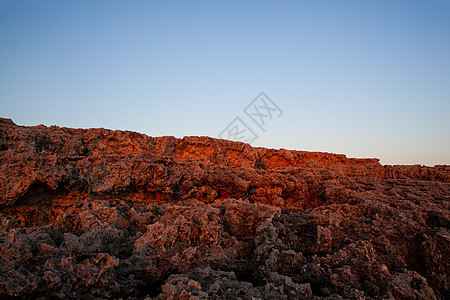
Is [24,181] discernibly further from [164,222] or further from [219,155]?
[219,155]

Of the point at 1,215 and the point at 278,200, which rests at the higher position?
the point at 278,200

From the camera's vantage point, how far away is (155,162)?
4184mm

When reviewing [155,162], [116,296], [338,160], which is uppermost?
[338,160]

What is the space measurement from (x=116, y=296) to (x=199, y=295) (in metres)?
0.69

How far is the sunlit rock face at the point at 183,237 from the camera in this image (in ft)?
6.98

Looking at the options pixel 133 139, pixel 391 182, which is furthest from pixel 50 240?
pixel 391 182

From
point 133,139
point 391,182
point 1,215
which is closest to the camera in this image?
point 1,215

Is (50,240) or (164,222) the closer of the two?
(50,240)

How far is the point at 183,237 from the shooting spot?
281 cm

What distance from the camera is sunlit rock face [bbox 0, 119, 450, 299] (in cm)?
213

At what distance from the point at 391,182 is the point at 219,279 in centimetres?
602

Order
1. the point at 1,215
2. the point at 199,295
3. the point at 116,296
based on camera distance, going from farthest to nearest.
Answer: the point at 1,215
the point at 116,296
the point at 199,295

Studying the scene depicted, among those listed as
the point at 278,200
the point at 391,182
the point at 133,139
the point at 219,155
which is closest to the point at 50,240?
the point at 278,200

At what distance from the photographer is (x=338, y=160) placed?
51.8 ft
